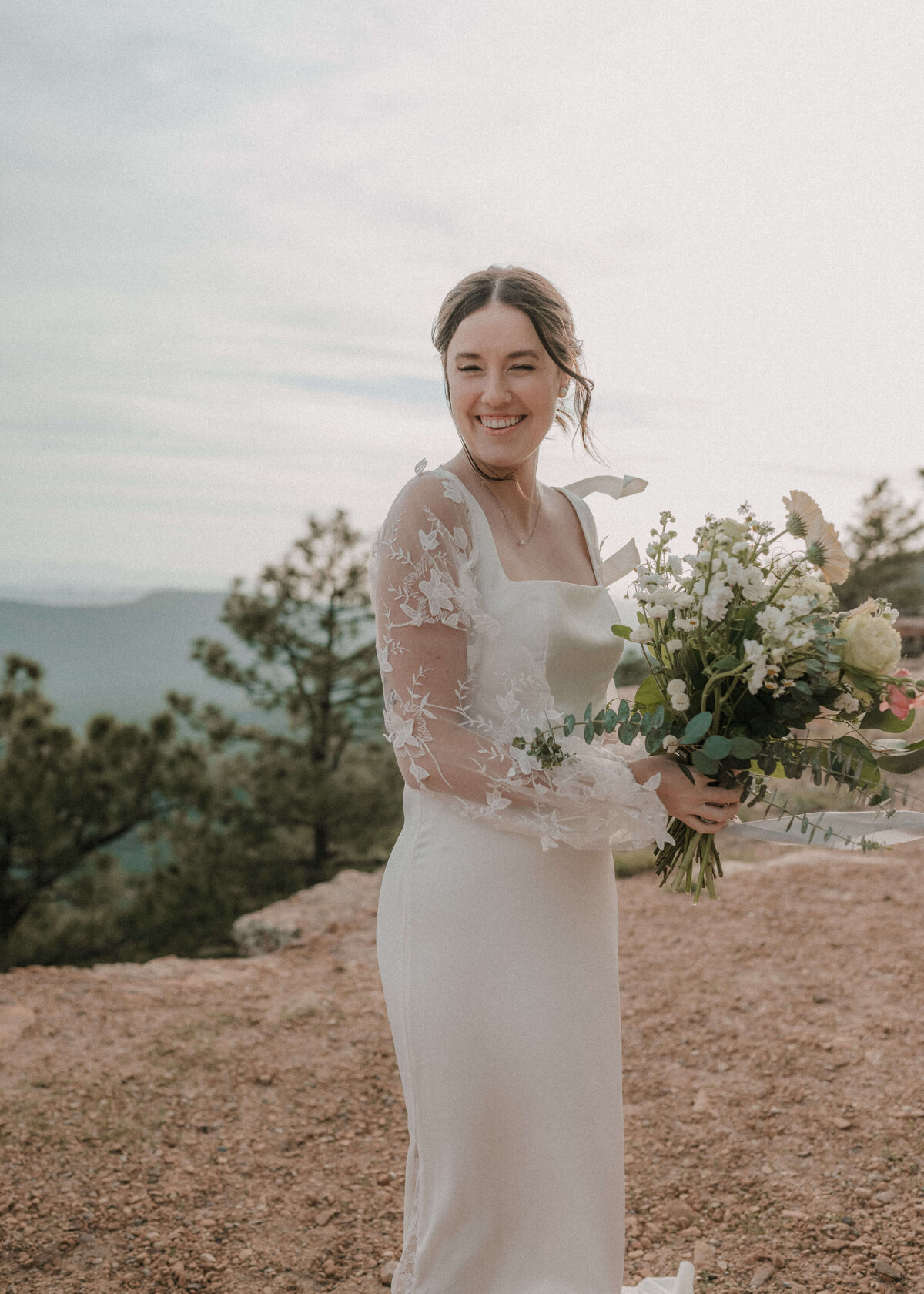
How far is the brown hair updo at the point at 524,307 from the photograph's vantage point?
86.9 inches

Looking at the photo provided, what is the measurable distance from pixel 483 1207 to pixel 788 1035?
8.99 ft

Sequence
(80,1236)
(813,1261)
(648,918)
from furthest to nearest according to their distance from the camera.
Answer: (648,918) → (80,1236) → (813,1261)

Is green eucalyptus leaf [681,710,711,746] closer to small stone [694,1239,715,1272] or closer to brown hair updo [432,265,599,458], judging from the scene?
brown hair updo [432,265,599,458]

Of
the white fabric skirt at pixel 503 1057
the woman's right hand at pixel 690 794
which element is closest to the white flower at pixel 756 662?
the woman's right hand at pixel 690 794

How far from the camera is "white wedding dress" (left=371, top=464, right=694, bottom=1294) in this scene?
203 cm

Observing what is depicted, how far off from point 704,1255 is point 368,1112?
147 cm

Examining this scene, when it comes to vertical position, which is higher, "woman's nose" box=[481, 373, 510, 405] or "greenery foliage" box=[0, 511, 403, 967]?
"woman's nose" box=[481, 373, 510, 405]

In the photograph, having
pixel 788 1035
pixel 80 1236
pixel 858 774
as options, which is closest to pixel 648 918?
pixel 788 1035

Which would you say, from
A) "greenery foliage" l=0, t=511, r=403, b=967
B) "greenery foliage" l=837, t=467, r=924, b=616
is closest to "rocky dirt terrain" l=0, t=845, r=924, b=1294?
"greenery foliage" l=0, t=511, r=403, b=967

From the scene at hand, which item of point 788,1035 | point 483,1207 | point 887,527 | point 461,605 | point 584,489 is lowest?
point 788,1035

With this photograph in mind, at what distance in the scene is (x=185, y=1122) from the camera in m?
3.91

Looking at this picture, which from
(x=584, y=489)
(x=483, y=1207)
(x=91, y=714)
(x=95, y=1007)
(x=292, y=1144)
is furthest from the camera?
(x=91, y=714)

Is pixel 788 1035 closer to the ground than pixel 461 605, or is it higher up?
closer to the ground

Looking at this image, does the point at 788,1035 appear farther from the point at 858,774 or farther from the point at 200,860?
the point at 200,860
